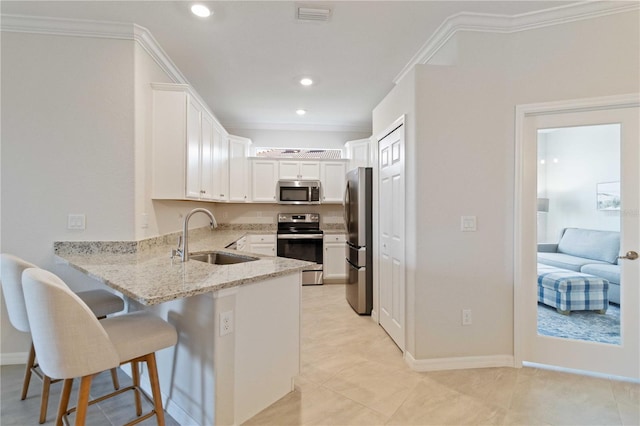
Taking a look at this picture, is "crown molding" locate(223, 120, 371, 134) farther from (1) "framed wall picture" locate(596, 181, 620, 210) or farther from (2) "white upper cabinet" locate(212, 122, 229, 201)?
(1) "framed wall picture" locate(596, 181, 620, 210)

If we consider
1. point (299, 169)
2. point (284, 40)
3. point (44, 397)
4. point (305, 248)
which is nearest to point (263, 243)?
point (305, 248)

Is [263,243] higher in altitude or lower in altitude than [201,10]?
lower

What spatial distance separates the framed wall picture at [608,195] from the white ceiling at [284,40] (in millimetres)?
1368

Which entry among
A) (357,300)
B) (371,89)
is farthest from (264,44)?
(357,300)

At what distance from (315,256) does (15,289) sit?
140 inches

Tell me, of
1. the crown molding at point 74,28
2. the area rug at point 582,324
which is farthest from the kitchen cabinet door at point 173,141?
the area rug at point 582,324

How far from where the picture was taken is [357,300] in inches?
138

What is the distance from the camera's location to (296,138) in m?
5.37

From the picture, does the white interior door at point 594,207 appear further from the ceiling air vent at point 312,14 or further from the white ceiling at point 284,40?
the ceiling air vent at point 312,14

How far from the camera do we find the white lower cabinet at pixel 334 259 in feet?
16.0

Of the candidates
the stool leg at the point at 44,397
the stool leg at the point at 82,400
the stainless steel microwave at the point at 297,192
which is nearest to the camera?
the stool leg at the point at 82,400

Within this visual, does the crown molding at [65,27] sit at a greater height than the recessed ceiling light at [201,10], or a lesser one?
lesser

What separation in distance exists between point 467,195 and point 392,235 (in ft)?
2.51

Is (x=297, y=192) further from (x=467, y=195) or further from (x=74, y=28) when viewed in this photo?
(x=74, y=28)
